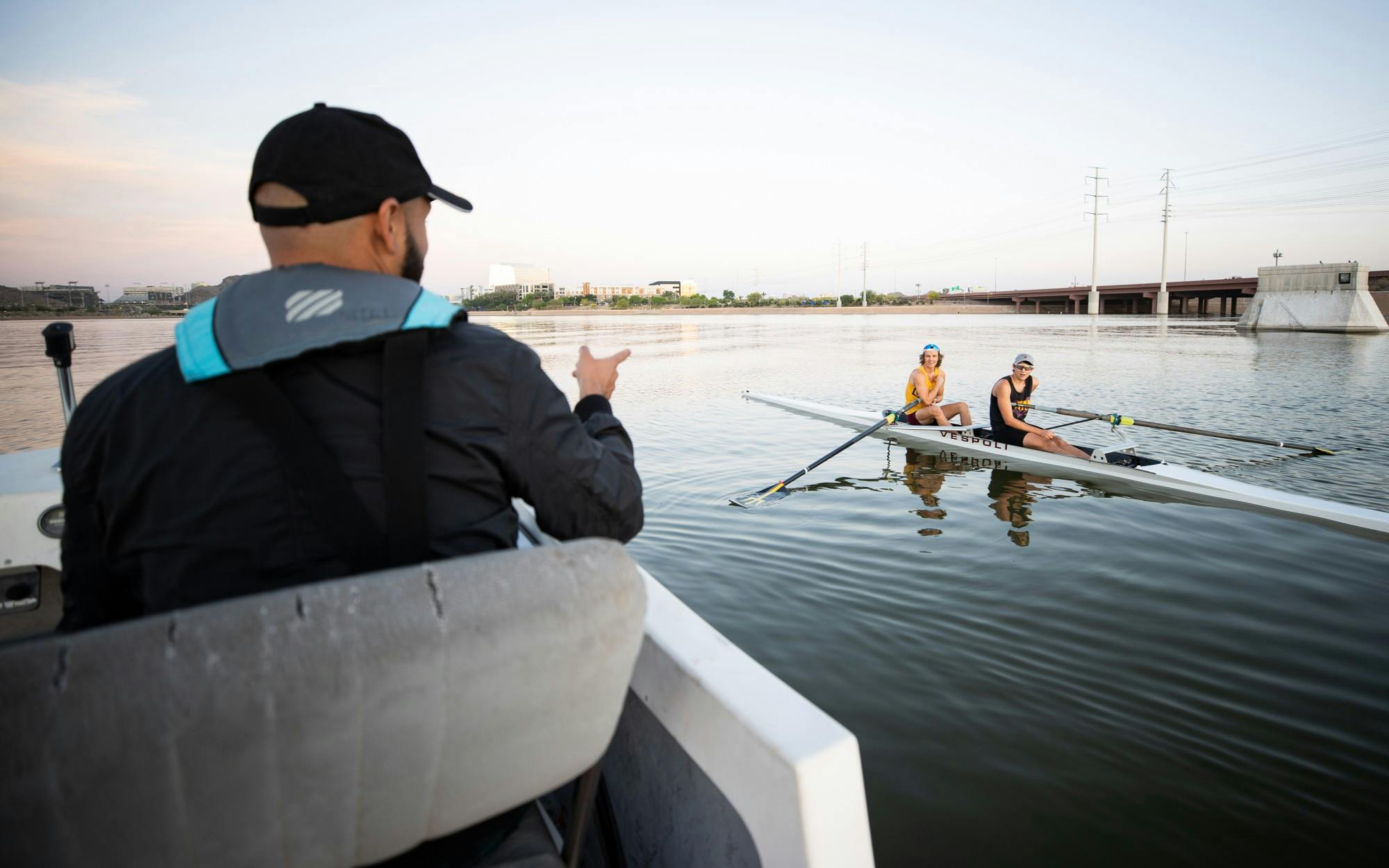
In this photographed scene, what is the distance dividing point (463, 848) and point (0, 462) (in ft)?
8.60

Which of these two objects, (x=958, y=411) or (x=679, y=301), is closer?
(x=958, y=411)

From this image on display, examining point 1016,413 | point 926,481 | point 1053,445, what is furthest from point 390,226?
point 1016,413

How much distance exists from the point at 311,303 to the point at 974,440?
35.2 ft

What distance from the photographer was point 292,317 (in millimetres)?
1347

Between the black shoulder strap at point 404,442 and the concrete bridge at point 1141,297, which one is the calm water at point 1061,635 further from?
the concrete bridge at point 1141,297

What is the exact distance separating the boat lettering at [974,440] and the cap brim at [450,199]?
9.95 meters

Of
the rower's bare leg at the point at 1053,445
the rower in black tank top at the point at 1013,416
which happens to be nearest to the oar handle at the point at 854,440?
the rower in black tank top at the point at 1013,416

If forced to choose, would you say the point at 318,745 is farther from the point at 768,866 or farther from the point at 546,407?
the point at 768,866

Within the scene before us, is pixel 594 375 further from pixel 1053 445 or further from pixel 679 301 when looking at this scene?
pixel 679 301

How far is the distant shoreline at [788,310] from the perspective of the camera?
98875 mm

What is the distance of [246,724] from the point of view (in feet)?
3.10

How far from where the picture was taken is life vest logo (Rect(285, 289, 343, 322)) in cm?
135

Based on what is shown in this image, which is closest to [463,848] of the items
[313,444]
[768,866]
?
[768,866]

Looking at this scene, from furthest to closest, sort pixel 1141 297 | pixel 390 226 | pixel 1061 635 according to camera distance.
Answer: pixel 1141 297 → pixel 1061 635 → pixel 390 226
